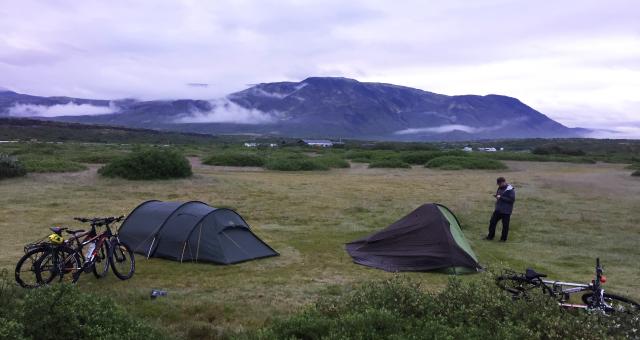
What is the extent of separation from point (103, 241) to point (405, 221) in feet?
20.7

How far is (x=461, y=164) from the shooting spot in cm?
4306

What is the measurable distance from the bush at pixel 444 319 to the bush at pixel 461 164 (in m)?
36.5

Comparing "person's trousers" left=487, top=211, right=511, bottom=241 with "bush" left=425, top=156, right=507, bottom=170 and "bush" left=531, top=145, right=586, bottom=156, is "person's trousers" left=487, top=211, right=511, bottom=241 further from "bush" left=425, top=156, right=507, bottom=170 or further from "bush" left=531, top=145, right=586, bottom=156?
"bush" left=531, top=145, right=586, bottom=156

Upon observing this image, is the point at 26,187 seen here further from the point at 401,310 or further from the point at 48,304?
the point at 401,310

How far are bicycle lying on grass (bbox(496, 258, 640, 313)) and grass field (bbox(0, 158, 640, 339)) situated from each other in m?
2.60

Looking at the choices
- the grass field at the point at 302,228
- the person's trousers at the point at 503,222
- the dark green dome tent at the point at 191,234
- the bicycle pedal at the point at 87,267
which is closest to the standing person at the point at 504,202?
the person's trousers at the point at 503,222

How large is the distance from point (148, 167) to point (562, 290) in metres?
23.5

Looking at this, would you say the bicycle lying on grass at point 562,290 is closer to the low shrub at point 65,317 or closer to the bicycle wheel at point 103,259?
the low shrub at point 65,317

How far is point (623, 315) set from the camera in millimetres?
5645

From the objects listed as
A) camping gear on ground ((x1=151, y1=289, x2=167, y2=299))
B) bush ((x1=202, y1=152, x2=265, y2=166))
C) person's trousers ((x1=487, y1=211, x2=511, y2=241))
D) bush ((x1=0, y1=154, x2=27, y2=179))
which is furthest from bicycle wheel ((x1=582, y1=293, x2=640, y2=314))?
bush ((x1=202, y1=152, x2=265, y2=166))

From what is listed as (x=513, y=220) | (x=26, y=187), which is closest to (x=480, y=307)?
(x=513, y=220)

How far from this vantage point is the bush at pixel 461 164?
4242cm

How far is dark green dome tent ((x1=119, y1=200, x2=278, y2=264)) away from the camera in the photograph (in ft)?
35.6

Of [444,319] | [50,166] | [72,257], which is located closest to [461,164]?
[50,166]
